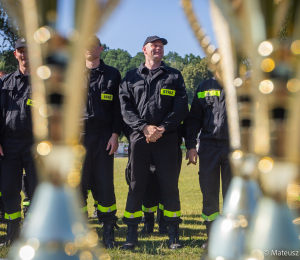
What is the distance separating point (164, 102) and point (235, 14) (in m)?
2.64

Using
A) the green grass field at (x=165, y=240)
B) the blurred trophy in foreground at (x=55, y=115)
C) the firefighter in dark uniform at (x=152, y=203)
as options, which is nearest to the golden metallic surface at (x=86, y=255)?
the blurred trophy in foreground at (x=55, y=115)

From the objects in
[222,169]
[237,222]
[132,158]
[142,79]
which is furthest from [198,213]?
[237,222]

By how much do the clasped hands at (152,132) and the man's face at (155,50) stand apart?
0.79m

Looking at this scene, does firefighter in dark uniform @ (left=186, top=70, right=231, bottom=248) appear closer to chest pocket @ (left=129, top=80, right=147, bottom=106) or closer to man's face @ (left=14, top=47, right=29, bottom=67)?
chest pocket @ (left=129, top=80, right=147, bottom=106)

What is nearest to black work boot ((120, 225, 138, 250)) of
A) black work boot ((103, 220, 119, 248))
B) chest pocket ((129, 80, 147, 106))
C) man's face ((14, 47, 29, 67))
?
black work boot ((103, 220, 119, 248))

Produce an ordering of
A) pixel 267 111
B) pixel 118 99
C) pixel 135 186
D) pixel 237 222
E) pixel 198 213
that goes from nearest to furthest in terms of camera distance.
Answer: pixel 267 111, pixel 237 222, pixel 135 186, pixel 118 99, pixel 198 213

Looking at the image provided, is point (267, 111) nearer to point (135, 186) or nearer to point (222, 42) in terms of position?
point (222, 42)

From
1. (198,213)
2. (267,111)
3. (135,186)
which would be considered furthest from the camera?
(198,213)

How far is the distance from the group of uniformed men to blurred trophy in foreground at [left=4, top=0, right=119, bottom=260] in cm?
244

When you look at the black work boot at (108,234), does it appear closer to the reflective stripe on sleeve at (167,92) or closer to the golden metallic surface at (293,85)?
the reflective stripe on sleeve at (167,92)

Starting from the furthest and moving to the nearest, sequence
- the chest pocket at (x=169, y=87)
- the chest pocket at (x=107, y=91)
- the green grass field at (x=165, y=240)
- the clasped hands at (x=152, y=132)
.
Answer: the chest pocket at (x=107, y=91) → the chest pocket at (x=169, y=87) → the clasped hands at (x=152, y=132) → the green grass field at (x=165, y=240)

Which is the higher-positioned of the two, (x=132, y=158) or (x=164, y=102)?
(x=164, y=102)

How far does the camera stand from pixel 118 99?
3434 millimetres

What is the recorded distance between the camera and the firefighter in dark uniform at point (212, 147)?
3.16 meters
